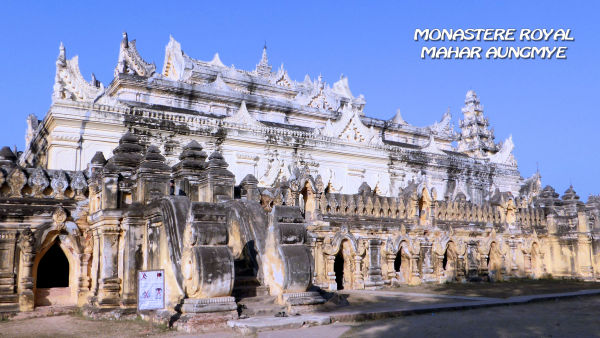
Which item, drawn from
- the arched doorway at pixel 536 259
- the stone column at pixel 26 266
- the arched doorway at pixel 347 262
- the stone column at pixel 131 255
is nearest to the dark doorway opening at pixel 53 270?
the stone column at pixel 26 266

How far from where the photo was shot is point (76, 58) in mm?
31234

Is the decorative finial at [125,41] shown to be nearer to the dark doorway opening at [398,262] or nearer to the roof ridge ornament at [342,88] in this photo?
the roof ridge ornament at [342,88]

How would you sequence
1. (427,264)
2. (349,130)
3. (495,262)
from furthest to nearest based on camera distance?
(349,130) → (495,262) → (427,264)

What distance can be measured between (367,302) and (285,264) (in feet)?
13.5

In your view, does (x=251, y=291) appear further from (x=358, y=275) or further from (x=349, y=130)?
(x=349, y=130)

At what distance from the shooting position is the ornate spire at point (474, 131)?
54000 millimetres

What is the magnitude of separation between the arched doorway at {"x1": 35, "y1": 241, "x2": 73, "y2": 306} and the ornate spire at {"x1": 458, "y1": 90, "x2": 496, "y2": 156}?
42.6 m

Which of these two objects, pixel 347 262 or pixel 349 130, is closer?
pixel 347 262

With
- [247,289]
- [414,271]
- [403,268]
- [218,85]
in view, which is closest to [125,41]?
[218,85]

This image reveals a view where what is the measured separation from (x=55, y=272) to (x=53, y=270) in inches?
3.2

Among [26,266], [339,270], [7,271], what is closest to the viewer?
[7,271]

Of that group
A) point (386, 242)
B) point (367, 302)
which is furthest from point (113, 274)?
point (386, 242)

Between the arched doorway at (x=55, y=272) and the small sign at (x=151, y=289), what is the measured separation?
5157 mm

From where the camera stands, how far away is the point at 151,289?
1167cm
